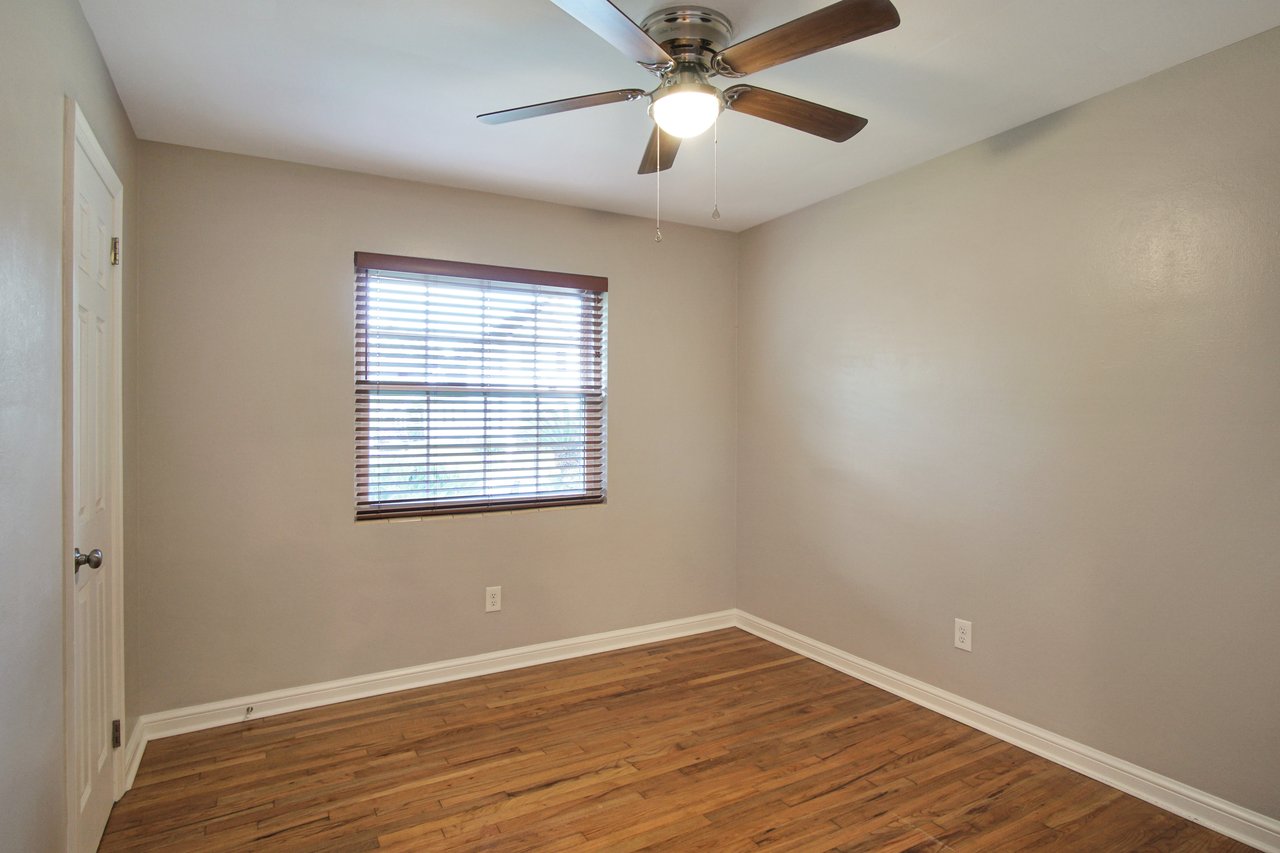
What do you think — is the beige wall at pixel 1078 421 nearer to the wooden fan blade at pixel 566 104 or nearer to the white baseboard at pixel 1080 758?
the white baseboard at pixel 1080 758

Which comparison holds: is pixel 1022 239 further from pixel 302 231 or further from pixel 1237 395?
pixel 302 231

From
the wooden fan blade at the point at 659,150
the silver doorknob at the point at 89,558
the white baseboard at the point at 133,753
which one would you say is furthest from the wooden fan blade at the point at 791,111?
the white baseboard at the point at 133,753

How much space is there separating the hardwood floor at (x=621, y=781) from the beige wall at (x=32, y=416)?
2.72ft

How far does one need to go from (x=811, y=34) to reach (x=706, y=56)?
1.30 ft

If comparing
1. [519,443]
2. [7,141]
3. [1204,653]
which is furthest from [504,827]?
[1204,653]

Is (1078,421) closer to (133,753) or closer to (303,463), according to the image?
(303,463)

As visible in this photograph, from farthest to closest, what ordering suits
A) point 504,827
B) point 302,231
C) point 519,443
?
point 519,443, point 302,231, point 504,827

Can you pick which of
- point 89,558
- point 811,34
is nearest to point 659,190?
point 811,34

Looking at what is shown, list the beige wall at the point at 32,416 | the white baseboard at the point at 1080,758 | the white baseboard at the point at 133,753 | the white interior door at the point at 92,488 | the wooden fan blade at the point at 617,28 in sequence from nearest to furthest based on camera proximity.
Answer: the beige wall at the point at 32,416 → the wooden fan blade at the point at 617,28 → the white interior door at the point at 92,488 → the white baseboard at the point at 1080,758 → the white baseboard at the point at 133,753

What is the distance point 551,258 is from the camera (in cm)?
368

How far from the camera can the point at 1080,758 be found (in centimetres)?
253

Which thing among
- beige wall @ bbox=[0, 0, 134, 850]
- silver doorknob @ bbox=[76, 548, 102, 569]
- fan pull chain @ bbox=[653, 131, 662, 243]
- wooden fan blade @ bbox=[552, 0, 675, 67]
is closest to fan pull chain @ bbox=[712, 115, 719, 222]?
fan pull chain @ bbox=[653, 131, 662, 243]

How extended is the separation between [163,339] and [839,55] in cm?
281

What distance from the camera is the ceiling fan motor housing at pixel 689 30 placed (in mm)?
1885
